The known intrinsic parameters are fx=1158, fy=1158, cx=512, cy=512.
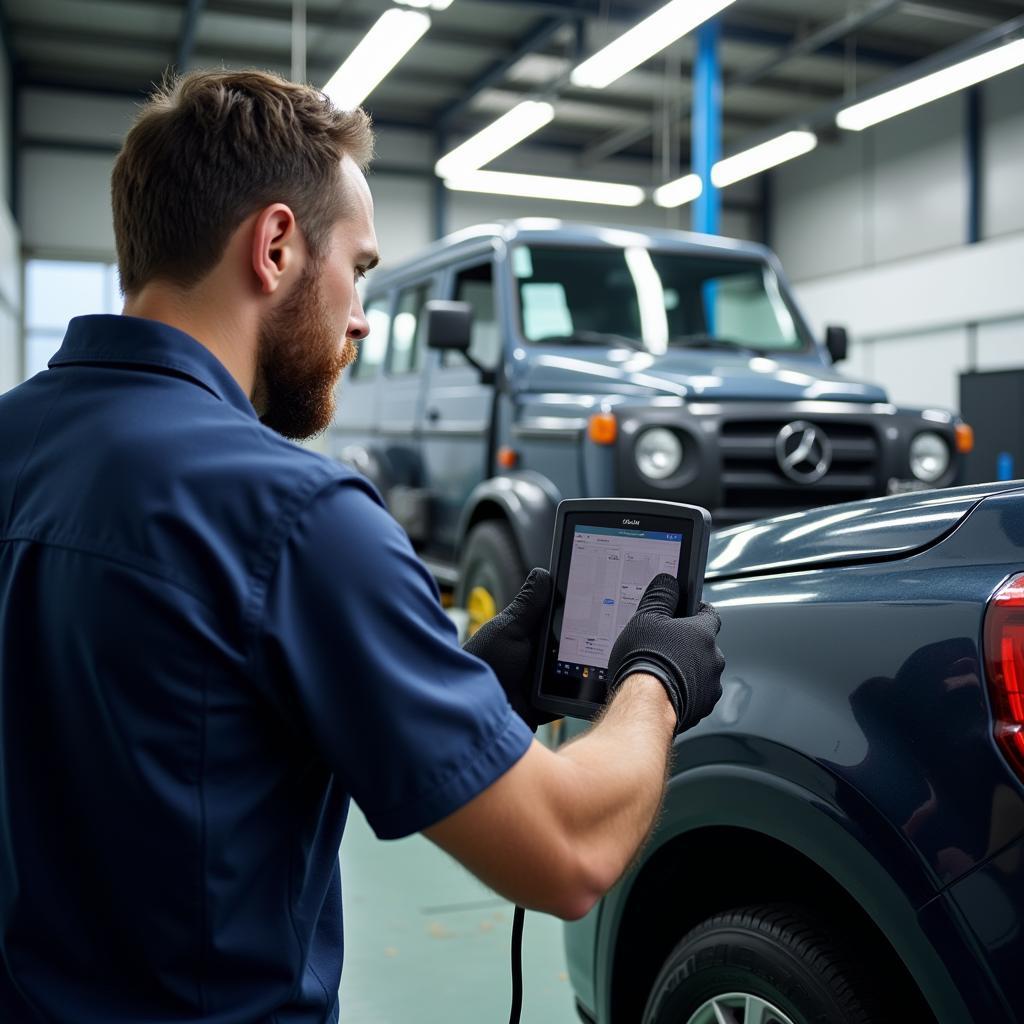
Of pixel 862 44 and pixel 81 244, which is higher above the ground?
pixel 862 44

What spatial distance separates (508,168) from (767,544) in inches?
668

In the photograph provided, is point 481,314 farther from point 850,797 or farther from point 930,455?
point 850,797

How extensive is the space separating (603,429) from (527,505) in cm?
50

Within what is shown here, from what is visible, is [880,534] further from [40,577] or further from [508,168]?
[508,168]

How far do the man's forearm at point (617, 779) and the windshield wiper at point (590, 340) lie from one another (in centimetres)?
387

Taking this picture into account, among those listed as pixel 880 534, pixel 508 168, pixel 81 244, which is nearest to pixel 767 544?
pixel 880 534

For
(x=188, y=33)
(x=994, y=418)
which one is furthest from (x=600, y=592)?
(x=188, y=33)

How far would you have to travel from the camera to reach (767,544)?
170cm

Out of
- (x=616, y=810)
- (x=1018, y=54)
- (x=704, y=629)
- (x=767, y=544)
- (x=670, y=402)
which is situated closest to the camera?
(x=616, y=810)

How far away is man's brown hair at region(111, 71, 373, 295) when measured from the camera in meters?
1.09

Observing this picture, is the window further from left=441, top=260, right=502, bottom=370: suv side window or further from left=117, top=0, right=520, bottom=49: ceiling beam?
left=441, top=260, right=502, bottom=370: suv side window

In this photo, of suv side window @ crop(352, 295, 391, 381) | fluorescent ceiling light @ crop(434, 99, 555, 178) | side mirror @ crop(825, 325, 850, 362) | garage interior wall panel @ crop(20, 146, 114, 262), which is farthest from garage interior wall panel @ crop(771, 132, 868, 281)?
side mirror @ crop(825, 325, 850, 362)

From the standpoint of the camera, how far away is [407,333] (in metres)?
6.20

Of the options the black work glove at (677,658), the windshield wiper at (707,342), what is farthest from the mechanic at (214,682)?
the windshield wiper at (707,342)
